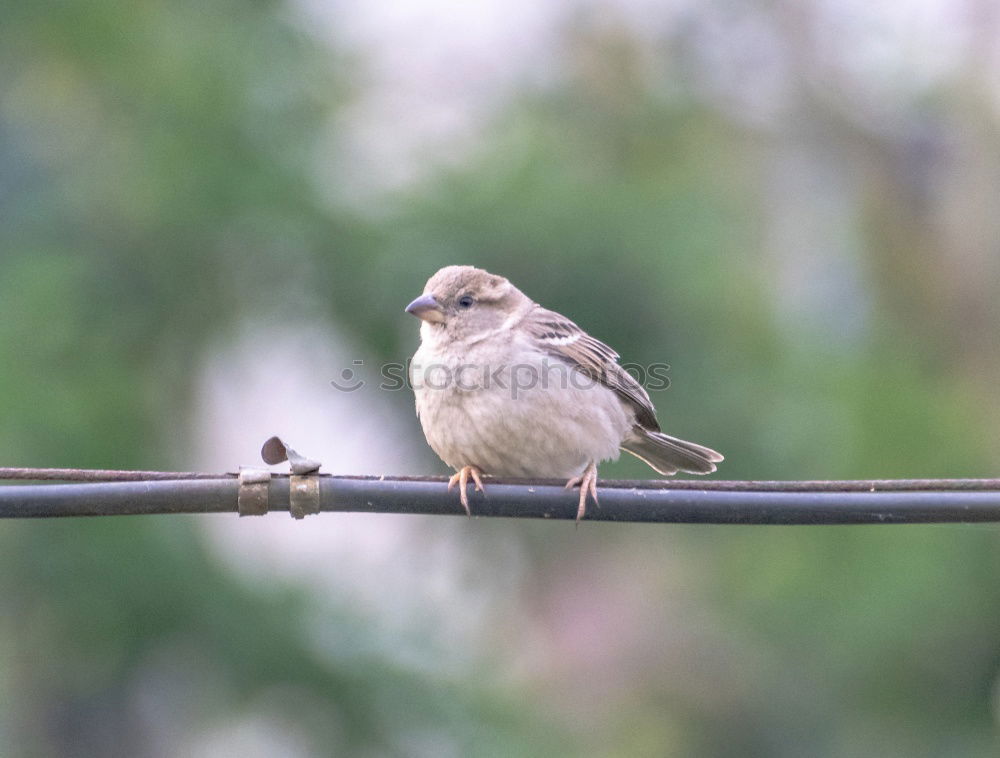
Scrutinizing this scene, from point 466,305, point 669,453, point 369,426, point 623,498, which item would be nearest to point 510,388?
point 466,305

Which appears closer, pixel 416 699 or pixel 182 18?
pixel 416 699

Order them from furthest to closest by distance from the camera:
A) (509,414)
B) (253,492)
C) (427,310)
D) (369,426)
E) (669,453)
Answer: (369,426) < (669,453) < (427,310) < (509,414) < (253,492)

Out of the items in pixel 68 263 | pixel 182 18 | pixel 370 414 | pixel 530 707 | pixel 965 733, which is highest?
pixel 182 18

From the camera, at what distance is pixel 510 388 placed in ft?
18.6

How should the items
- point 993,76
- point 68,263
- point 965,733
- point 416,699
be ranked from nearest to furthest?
1. point 416,699
2. point 68,263
3. point 965,733
4. point 993,76

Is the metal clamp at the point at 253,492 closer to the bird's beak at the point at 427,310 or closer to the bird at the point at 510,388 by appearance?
the bird at the point at 510,388

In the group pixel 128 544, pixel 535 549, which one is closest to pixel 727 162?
pixel 535 549

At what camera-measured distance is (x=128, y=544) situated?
909 centimetres

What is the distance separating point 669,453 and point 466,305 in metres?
1.46

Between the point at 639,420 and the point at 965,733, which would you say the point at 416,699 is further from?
the point at 965,733

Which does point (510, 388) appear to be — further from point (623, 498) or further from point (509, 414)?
point (623, 498)

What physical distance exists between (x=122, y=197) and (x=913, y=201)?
1105 centimetres

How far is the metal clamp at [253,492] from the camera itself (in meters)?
3.99

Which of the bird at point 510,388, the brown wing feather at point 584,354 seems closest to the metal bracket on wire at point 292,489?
the bird at point 510,388
